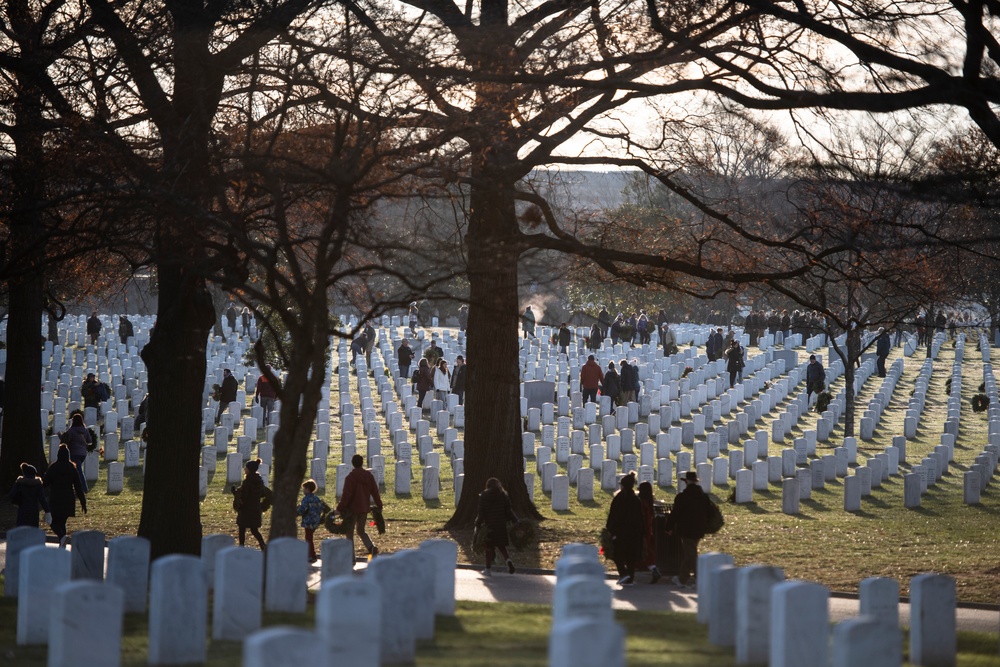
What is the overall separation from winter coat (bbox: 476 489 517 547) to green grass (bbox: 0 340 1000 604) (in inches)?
38.3

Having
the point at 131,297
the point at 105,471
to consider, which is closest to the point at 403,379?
the point at 105,471

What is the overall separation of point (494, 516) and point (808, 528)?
551 centimetres

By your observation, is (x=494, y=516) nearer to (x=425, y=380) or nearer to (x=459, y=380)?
(x=425, y=380)

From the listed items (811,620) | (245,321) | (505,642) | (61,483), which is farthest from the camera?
(245,321)

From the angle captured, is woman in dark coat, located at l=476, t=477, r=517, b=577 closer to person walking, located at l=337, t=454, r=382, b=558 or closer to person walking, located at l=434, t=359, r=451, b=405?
person walking, located at l=337, t=454, r=382, b=558

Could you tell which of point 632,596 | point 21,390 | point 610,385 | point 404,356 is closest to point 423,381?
point 610,385

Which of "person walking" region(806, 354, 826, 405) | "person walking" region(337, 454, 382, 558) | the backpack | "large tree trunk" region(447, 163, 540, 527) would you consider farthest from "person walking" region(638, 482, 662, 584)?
"person walking" region(806, 354, 826, 405)

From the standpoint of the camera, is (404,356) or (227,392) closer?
(227,392)

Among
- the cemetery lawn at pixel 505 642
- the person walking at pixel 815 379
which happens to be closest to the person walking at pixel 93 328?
the person walking at pixel 815 379

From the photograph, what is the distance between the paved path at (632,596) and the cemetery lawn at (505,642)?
106cm

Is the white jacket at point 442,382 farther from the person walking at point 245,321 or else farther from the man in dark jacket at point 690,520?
the person walking at point 245,321

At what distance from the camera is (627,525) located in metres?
12.9

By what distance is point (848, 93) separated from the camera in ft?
38.0

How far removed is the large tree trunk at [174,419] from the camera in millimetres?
12914
